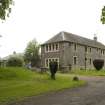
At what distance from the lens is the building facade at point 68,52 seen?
56.7 m

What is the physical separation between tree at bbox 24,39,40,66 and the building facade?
29.1m

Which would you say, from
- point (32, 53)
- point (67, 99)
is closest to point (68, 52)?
point (67, 99)

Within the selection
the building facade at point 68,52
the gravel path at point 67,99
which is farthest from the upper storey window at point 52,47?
the gravel path at point 67,99

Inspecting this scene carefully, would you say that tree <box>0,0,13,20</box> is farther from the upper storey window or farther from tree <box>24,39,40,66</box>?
tree <box>24,39,40,66</box>

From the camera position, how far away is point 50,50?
198ft

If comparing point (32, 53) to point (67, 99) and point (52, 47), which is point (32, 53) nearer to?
point (52, 47)

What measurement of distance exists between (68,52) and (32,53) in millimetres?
44618

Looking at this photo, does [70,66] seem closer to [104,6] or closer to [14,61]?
[14,61]

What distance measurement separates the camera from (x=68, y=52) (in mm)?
Result: 57031

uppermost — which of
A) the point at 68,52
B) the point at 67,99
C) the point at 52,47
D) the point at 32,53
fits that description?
the point at 32,53

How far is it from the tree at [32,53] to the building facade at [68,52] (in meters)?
29.1

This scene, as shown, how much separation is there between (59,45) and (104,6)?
43102 millimetres

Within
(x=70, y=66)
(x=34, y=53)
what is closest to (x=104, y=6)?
(x=70, y=66)

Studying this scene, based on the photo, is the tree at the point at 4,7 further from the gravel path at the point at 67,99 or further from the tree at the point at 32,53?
the tree at the point at 32,53
